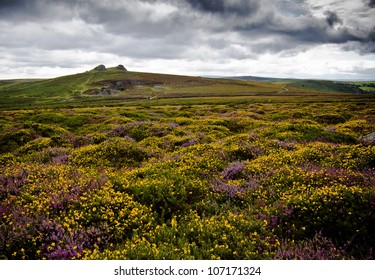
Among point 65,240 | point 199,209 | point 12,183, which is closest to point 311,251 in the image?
point 199,209

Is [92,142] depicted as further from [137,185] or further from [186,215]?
[186,215]

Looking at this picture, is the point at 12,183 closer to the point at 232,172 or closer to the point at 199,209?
the point at 199,209

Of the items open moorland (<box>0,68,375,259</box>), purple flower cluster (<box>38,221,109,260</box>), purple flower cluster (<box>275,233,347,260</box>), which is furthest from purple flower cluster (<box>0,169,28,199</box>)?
purple flower cluster (<box>275,233,347,260</box>)

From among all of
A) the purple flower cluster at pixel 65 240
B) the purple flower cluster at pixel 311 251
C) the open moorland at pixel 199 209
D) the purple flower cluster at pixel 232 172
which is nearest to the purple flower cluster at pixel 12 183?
Result: the open moorland at pixel 199 209

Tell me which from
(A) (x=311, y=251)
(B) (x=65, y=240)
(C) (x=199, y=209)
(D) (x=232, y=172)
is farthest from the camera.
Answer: (D) (x=232, y=172)

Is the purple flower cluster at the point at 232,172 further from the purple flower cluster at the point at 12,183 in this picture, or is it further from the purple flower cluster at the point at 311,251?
the purple flower cluster at the point at 12,183

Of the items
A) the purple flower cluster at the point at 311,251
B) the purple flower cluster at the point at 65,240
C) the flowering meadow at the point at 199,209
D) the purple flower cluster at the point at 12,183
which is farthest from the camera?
the purple flower cluster at the point at 12,183

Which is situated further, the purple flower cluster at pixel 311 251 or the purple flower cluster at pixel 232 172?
the purple flower cluster at pixel 232 172

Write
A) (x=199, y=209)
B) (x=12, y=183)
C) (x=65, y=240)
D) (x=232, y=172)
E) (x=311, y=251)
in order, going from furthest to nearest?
(x=232, y=172) < (x=12, y=183) < (x=199, y=209) < (x=65, y=240) < (x=311, y=251)

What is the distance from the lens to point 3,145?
56.1ft

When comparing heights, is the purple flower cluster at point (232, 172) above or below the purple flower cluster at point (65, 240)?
above

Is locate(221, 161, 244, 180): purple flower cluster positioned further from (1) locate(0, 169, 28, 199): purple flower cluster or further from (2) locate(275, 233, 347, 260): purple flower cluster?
(1) locate(0, 169, 28, 199): purple flower cluster

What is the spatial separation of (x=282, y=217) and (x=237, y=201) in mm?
1509
